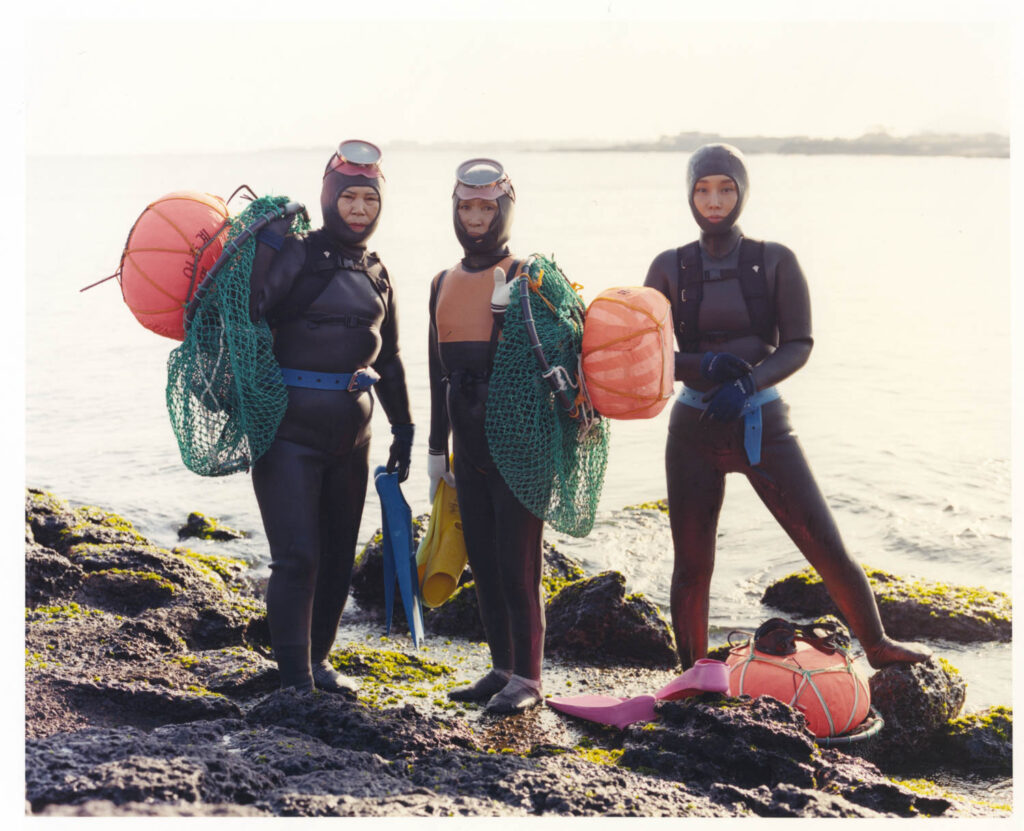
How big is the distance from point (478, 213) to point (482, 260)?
20 centimetres

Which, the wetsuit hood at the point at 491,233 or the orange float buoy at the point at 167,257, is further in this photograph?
the wetsuit hood at the point at 491,233

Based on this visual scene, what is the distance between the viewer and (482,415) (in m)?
4.59

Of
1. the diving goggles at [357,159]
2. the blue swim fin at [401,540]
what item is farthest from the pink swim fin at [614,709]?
the diving goggles at [357,159]

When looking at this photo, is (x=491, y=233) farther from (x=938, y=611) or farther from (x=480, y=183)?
(x=938, y=611)

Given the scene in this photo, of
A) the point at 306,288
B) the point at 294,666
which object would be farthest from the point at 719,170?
the point at 294,666

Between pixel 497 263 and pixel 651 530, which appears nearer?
pixel 497 263

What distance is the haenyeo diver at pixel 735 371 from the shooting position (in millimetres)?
4438

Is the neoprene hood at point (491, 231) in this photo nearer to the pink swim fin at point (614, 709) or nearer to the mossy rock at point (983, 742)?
the pink swim fin at point (614, 709)

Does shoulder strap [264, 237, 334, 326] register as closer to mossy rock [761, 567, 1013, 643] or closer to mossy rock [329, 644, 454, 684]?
mossy rock [329, 644, 454, 684]

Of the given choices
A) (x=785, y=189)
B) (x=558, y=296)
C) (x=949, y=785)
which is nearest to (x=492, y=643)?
(x=558, y=296)

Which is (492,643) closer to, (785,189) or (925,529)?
(925,529)

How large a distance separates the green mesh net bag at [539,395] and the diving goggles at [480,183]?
0.33m

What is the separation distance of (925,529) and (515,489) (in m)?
5.73

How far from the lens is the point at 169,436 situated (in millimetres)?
12078
